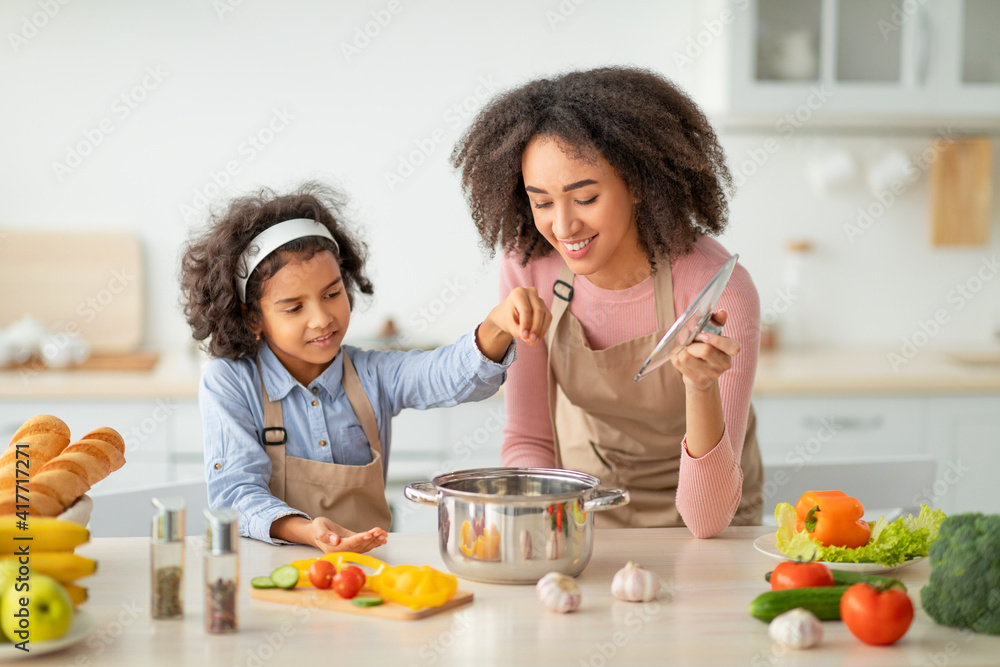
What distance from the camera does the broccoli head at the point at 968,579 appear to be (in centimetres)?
92

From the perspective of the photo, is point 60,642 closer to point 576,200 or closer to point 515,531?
point 515,531

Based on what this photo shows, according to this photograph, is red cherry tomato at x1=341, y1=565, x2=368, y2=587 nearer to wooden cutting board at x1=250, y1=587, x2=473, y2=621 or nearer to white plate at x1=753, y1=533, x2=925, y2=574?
wooden cutting board at x1=250, y1=587, x2=473, y2=621

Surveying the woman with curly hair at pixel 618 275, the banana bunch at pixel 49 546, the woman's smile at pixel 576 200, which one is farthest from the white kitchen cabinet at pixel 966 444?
the banana bunch at pixel 49 546

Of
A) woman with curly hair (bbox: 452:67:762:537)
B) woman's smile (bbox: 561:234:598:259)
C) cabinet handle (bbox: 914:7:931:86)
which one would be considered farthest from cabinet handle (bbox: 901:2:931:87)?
woman's smile (bbox: 561:234:598:259)

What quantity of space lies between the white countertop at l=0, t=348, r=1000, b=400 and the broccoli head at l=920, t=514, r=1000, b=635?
1.70 m

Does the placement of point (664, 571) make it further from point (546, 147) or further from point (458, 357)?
point (546, 147)

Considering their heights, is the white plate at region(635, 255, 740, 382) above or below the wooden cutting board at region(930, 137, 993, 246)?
below

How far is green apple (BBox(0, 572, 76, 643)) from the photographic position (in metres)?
0.84

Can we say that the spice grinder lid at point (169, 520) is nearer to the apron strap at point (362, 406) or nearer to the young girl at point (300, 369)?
the young girl at point (300, 369)

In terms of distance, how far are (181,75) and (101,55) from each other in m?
0.24

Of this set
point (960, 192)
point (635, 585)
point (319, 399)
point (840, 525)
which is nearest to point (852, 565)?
point (840, 525)

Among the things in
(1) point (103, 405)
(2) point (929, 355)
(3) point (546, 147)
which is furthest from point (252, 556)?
(2) point (929, 355)

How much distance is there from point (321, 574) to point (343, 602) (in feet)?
0.17

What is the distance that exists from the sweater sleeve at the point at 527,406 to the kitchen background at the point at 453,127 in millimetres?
1141
